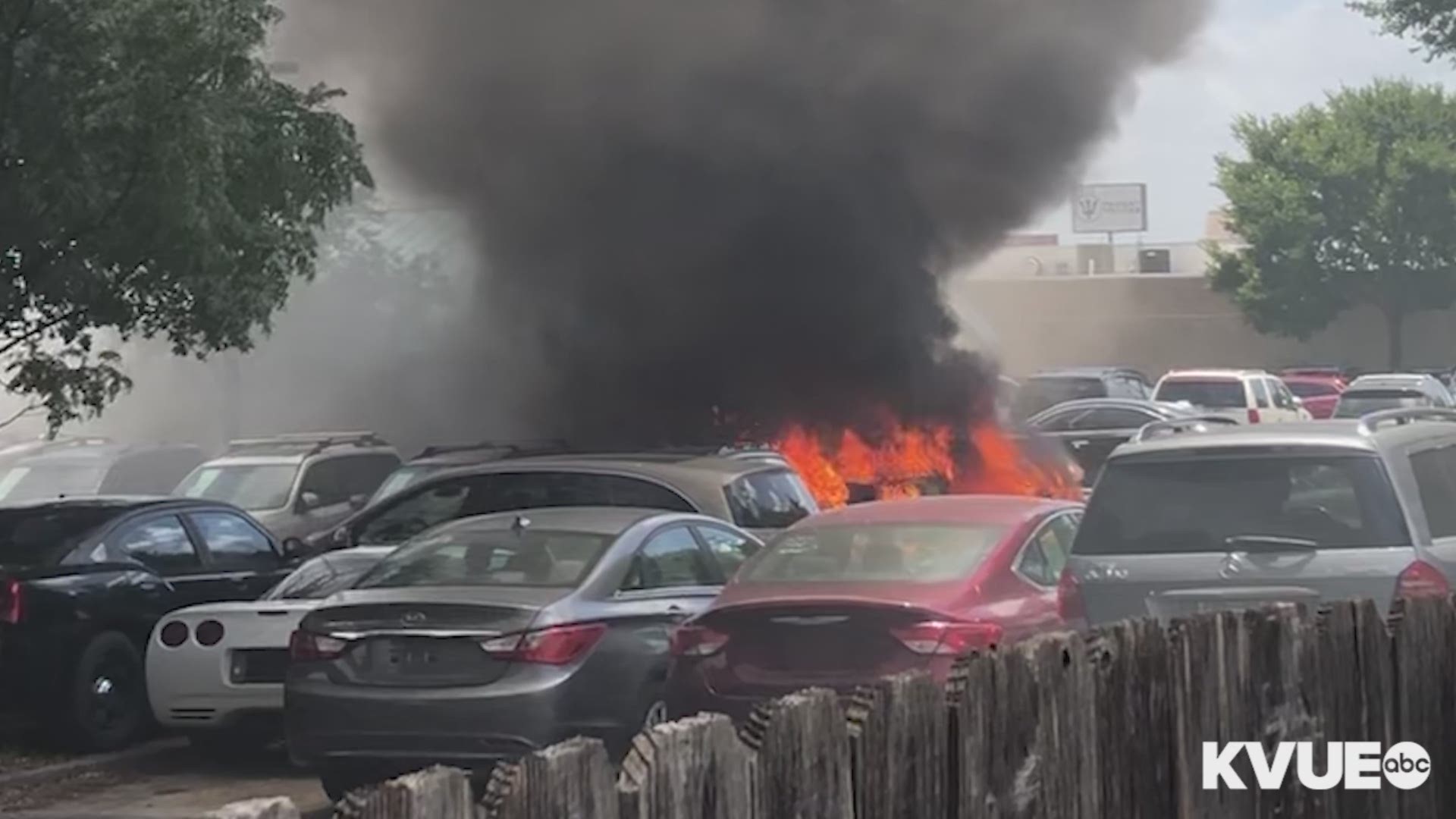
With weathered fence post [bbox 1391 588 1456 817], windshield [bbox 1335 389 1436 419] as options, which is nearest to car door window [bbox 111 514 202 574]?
weathered fence post [bbox 1391 588 1456 817]

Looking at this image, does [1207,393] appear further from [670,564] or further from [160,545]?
[670,564]

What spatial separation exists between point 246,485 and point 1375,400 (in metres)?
18.1

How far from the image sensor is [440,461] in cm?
1548

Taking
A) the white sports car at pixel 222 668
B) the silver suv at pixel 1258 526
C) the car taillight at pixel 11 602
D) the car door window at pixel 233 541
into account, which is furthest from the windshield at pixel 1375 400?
the car taillight at pixel 11 602

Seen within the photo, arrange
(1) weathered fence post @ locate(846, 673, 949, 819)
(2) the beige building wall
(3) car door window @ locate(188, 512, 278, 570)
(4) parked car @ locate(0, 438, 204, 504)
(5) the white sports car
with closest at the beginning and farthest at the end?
1. (1) weathered fence post @ locate(846, 673, 949, 819)
2. (5) the white sports car
3. (3) car door window @ locate(188, 512, 278, 570)
4. (4) parked car @ locate(0, 438, 204, 504)
5. (2) the beige building wall

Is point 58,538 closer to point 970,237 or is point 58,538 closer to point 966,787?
point 966,787

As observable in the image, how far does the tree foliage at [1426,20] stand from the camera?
25.7 meters

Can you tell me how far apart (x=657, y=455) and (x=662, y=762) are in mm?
10219

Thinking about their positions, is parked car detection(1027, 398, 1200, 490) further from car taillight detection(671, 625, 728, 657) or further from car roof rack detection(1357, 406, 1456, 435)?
car taillight detection(671, 625, 728, 657)

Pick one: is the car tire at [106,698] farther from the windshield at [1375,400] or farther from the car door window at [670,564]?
the windshield at [1375,400]

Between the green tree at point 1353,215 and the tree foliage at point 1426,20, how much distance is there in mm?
25828

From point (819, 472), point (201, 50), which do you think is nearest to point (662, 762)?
point (201, 50)

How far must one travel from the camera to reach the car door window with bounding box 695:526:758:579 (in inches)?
382

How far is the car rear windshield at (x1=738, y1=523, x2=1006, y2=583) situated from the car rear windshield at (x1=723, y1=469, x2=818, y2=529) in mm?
2836
